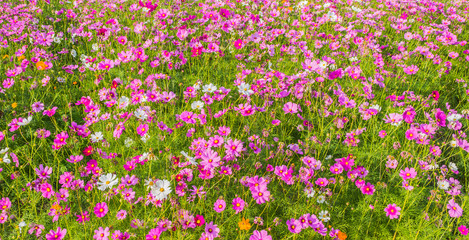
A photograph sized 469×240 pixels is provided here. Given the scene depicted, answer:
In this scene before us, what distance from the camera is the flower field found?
5.91 ft

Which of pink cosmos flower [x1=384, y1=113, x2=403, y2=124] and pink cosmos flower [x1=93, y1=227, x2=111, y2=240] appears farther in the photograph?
pink cosmos flower [x1=384, y1=113, x2=403, y2=124]

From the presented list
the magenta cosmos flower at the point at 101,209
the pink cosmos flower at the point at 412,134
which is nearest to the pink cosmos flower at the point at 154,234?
the magenta cosmos flower at the point at 101,209

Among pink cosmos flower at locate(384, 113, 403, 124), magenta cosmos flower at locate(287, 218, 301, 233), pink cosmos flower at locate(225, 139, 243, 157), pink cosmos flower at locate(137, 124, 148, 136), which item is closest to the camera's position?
magenta cosmos flower at locate(287, 218, 301, 233)

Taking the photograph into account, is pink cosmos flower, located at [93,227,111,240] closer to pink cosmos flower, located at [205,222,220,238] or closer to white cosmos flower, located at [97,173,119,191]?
white cosmos flower, located at [97,173,119,191]

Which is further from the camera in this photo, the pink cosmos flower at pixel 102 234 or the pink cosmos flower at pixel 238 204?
the pink cosmos flower at pixel 238 204

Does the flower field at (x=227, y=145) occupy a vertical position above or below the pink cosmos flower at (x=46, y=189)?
below

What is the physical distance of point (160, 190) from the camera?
5.32 ft

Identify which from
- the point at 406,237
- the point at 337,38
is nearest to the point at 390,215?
the point at 406,237

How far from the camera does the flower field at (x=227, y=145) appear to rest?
180 cm

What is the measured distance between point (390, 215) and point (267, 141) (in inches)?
39.2

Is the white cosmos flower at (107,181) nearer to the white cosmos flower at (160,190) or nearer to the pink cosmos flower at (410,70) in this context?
the white cosmos flower at (160,190)

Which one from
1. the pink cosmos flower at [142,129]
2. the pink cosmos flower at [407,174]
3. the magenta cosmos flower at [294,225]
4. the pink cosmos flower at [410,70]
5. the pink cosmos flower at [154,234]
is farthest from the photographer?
Result: the pink cosmos flower at [410,70]

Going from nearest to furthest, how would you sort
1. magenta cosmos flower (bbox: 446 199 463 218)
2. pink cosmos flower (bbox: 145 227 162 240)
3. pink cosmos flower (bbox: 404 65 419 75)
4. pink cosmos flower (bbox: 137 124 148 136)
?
pink cosmos flower (bbox: 145 227 162 240) → magenta cosmos flower (bbox: 446 199 463 218) → pink cosmos flower (bbox: 137 124 148 136) → pink cosmos flower (bbox: 404 65 419 75)

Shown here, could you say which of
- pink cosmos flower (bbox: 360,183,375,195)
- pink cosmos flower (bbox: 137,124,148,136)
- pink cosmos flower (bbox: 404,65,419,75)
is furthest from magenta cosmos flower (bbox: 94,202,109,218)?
pink cosmos flower (bbox: 404,65,419,75)
